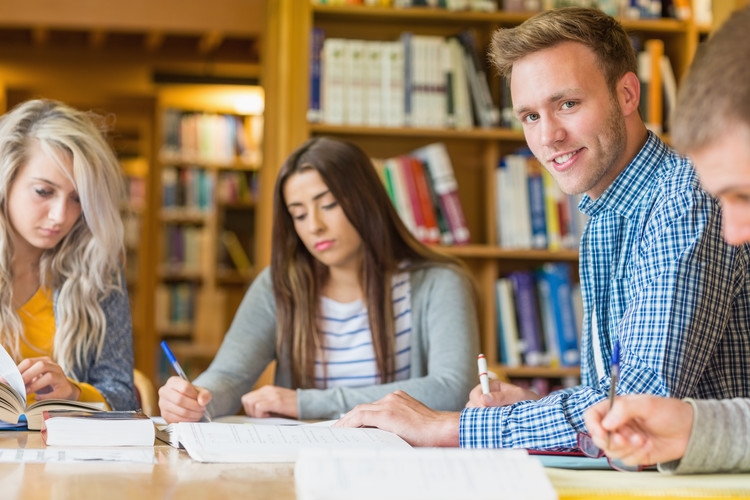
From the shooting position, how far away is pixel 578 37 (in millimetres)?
1543

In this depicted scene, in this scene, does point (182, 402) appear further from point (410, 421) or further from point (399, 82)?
point (399, 82)

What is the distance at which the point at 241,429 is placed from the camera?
1372mm

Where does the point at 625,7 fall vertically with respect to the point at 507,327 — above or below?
above

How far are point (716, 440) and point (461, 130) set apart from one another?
7.61 feet

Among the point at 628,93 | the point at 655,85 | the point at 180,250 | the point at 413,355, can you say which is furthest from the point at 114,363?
the point at 180,250

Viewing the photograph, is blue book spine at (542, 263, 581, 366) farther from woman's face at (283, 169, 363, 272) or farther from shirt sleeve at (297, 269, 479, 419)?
woman's face at (283, 169, 363, 272)

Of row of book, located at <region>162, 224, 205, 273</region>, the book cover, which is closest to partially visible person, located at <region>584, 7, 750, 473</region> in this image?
the book cover

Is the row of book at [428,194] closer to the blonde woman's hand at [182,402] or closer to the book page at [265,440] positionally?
the blonde woman's hand at [182,402]

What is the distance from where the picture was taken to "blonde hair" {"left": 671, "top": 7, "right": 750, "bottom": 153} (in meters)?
0.93

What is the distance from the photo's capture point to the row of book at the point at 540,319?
3291 millimetres

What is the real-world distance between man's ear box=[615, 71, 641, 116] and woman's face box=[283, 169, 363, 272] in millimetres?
833

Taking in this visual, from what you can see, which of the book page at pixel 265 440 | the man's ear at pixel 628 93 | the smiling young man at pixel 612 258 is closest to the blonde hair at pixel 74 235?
the book page at pixel 265 440

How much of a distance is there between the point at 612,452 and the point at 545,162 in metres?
0.68

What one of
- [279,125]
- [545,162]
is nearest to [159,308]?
[279,125]
